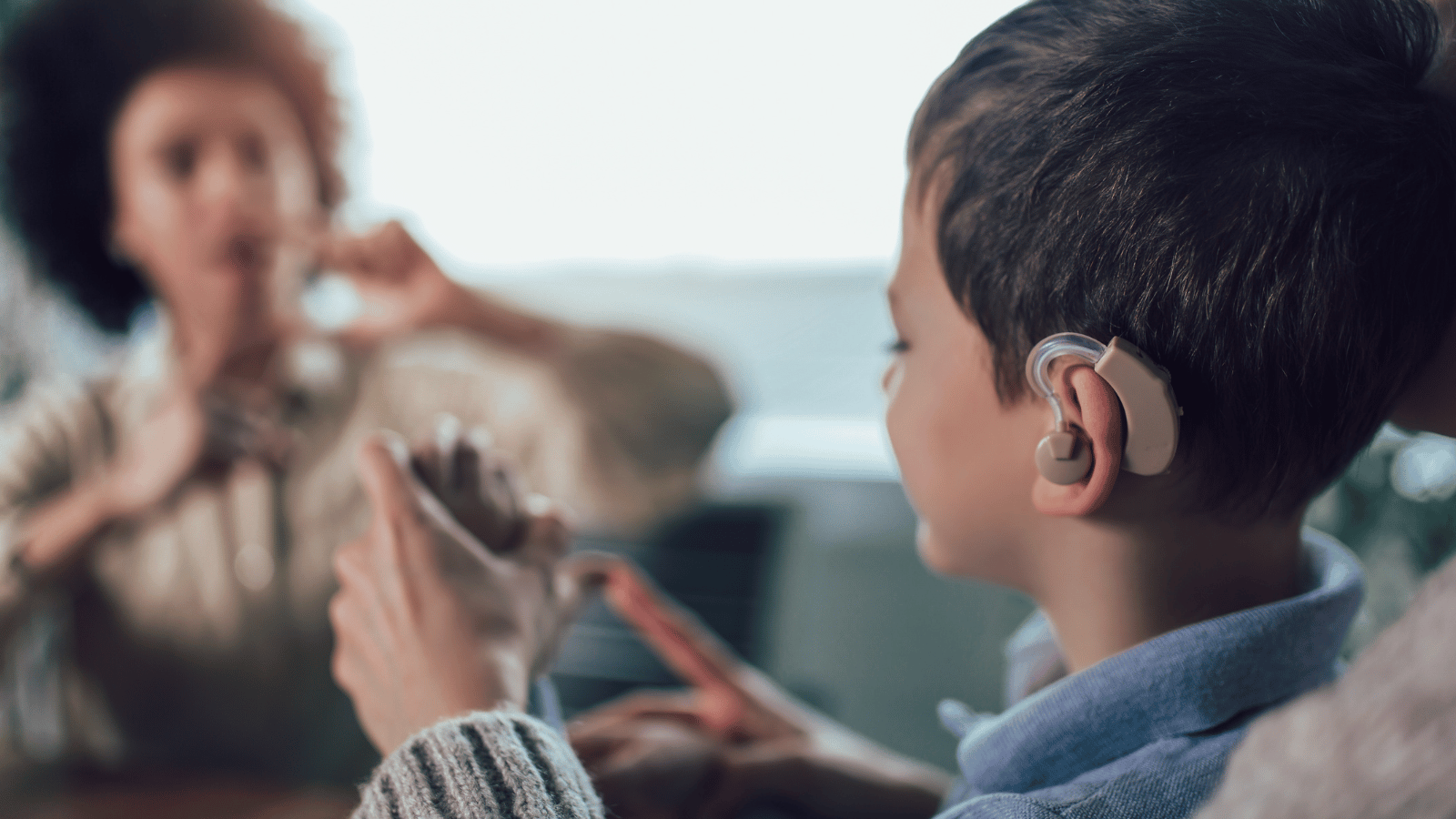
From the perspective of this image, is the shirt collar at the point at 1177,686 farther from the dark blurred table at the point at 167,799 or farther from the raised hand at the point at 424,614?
the dark blurred table at the point at 167,799

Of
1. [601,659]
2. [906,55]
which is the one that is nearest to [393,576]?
[906,55]

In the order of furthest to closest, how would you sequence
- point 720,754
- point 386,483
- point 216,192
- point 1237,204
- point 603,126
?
1. point 603,126
2. point 216,192
3. point 720,754
4. point 386,483
5. point 1237,204

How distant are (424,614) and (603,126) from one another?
2.79 feet

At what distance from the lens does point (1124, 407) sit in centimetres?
29

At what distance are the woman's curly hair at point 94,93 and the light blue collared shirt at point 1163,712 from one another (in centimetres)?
88

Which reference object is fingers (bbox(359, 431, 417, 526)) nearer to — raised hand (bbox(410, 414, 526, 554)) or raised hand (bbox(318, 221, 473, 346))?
raised hand (bbox(410, 414, 526, 554))

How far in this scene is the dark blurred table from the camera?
76 centimetres

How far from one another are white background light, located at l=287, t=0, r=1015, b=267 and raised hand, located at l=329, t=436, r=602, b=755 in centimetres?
47

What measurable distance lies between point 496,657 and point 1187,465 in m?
0.29

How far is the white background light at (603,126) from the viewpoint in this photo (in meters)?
0.87

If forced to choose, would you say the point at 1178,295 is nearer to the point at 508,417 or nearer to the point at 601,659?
the point at 508,417

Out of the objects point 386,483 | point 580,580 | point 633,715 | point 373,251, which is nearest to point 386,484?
point 386,483

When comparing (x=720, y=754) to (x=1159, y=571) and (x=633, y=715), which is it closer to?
(x=633, y=715)

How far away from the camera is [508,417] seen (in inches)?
36.6
